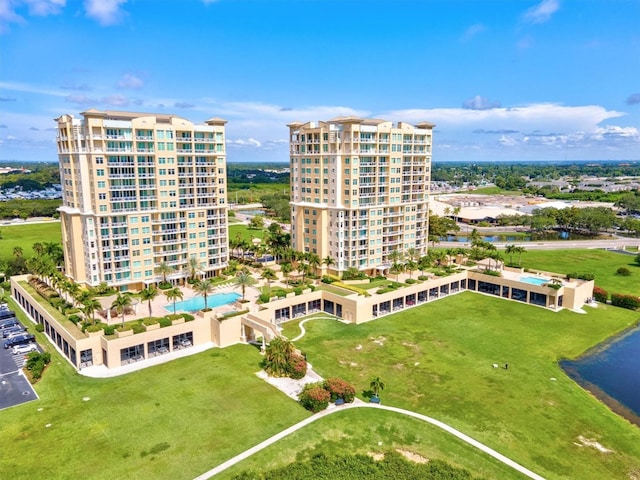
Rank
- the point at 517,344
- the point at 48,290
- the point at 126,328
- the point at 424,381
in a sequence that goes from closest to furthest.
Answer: the point at 424,381 → the point at 126,328 → the point at 517,344 → the point at 48,290

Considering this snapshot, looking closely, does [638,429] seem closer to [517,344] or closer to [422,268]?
[517,344]

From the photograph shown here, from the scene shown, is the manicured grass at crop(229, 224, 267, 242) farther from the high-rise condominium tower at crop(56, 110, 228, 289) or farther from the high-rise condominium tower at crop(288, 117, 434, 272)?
the high-rise condominium tower at crop(56, 110, 228, 289)

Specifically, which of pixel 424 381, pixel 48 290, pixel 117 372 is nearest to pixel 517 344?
pixel 424 381

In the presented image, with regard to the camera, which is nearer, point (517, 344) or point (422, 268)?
point (517, 344)

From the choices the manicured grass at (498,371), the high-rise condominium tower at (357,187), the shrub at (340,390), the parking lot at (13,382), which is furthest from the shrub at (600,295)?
the parking lot at (13,382)

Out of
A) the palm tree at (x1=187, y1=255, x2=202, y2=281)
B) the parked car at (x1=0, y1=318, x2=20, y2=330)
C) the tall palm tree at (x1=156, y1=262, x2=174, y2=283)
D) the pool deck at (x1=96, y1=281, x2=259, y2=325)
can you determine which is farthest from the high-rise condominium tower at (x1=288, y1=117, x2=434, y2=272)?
the parked car at (x1=0, y1=318, x2=20, y2=330)

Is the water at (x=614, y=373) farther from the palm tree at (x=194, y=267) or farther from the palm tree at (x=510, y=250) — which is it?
the palm tree at (x=194, y=267)

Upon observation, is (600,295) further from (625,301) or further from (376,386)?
(376,386)
